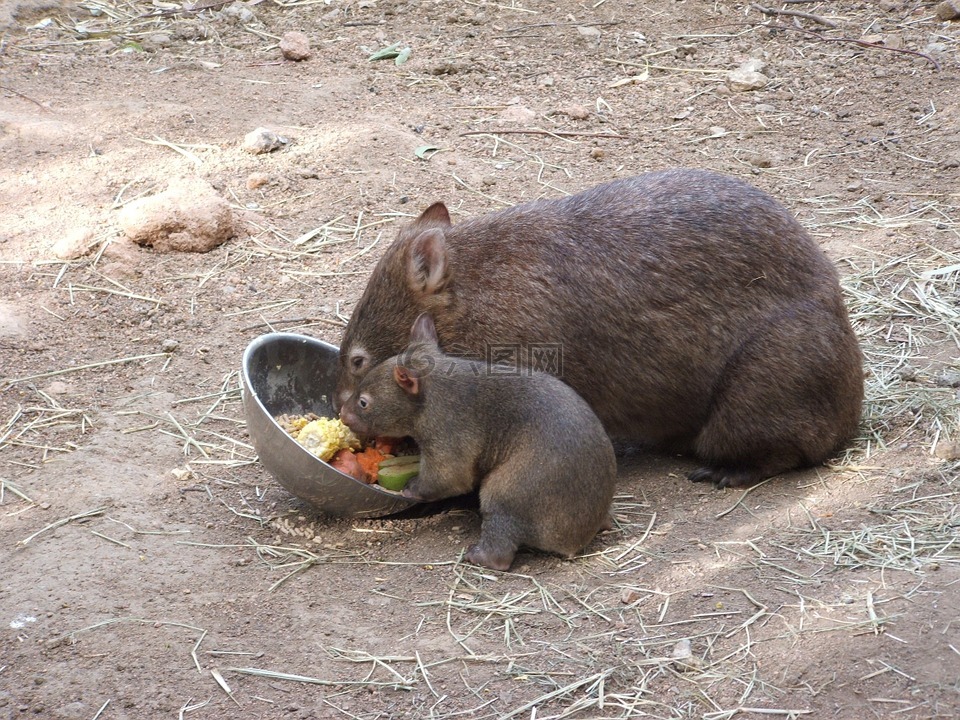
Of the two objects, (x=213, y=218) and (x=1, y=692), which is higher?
(x=213, y=218)

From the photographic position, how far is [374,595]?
432cm

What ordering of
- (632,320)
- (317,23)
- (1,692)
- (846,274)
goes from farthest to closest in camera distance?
(317,23) < (846,274) < (632,320) < (1,692)

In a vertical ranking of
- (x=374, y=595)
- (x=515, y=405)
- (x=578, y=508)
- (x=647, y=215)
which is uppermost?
(x=647, y=215)

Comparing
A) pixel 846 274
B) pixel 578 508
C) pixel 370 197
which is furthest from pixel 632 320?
pixel 370 197

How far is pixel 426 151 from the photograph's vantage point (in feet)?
25.7

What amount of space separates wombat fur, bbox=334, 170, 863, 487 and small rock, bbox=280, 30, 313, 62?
15.1ft

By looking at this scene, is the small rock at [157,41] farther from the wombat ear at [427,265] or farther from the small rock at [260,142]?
the wombat ear at [427,265]

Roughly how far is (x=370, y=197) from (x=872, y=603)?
4.49 m

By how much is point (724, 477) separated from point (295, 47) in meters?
5.75

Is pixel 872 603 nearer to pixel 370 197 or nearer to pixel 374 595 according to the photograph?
pixel 374 595

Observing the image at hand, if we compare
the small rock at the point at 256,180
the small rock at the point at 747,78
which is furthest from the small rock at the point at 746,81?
the small rock at the point at 256,180

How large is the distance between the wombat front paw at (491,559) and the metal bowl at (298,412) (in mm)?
440

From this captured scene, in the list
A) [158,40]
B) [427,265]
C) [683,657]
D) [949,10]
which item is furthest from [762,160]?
[158,40]

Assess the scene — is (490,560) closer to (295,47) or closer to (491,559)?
(491,559)
